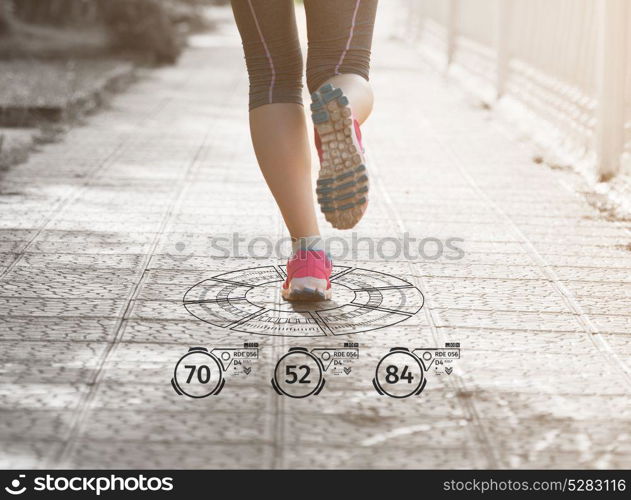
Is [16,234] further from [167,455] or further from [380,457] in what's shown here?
[380,457]

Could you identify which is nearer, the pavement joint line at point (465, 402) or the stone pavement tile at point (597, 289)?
the pavement joint line at point (465, 402)

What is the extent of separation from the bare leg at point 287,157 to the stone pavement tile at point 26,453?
1.06m

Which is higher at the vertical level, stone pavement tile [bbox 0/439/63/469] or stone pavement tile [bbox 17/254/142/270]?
stone pavement tile [bbox 0/439/63/469]

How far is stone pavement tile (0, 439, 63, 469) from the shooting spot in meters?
1.60

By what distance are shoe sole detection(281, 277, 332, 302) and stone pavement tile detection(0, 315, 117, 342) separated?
0.48m

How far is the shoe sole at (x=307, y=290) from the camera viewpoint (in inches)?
98.5

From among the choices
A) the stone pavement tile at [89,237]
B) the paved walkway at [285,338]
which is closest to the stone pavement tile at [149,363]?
the paved walkway at [285,338]

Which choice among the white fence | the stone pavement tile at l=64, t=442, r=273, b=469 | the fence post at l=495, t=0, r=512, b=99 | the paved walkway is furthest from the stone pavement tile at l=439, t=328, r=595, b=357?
the fence post at l=495, t=0, r=512, b=99

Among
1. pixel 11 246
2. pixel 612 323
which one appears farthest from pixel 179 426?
pixel 11 246

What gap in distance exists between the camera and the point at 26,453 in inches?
64.6

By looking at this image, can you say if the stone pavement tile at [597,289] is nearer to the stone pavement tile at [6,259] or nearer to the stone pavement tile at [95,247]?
the stone pavement tile at [95,247]

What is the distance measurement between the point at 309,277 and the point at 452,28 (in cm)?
801

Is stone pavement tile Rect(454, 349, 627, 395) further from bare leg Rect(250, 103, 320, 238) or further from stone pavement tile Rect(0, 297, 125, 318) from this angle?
stone pavement tile Rect(0, 297, 125, 318)
